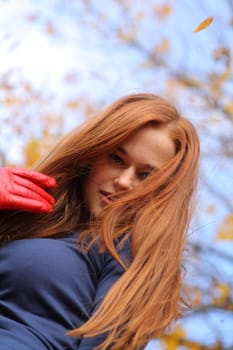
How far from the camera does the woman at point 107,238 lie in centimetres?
185

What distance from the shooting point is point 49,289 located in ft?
6.28

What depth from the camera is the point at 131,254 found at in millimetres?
2047

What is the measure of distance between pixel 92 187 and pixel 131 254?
1.07 feet

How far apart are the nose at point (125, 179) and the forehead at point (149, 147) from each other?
43 mm

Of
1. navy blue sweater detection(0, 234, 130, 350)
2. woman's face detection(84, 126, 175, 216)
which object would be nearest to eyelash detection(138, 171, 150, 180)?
woman's face detection(84, 126, 175, 216)

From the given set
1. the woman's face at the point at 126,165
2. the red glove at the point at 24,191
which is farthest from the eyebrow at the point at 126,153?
the red glove at the point at 24,191

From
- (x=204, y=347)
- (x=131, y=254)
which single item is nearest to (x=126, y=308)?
(x=131, y=254)

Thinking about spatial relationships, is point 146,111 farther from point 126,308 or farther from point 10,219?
point 126,308

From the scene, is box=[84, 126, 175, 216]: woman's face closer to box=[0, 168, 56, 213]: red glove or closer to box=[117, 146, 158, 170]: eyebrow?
box=[117, 146, 158, 170]: eyebrow

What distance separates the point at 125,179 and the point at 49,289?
0.45m

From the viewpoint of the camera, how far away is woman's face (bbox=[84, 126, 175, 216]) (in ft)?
7.29

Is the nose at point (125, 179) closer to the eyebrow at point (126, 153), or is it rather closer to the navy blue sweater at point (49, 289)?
the eyebrow at point (126, 153)

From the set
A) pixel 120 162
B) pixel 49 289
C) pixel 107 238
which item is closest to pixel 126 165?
pixel 120 162

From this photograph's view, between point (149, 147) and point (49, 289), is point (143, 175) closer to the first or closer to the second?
point (149, 147)
